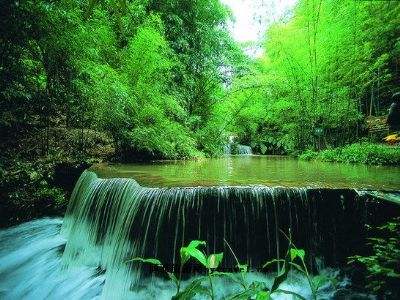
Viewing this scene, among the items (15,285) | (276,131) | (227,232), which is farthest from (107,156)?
(276,131)

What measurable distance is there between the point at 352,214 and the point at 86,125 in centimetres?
894

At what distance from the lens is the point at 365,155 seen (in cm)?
966

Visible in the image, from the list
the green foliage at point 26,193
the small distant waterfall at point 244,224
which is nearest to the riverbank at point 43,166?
the green foliage at point 26,193

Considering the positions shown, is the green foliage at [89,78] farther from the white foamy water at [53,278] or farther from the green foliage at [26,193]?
the white foamy water at [53,278]

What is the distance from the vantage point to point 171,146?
10.5 m

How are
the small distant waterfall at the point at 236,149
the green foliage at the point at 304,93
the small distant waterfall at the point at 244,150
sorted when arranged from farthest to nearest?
the small distant waterfall at the point at 244,150 < the small distant waterfall at the point at 236,149 < the green foliage at the point at 304,93

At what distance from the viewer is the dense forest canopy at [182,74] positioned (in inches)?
257

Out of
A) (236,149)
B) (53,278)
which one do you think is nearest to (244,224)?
(53,278)

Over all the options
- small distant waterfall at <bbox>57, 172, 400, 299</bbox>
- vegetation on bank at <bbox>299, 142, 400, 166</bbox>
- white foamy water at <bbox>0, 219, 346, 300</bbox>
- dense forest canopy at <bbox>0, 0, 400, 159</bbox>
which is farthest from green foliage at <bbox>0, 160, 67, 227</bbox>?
vegetation on bank at <bbox>299, 142, 400, 166</bbox>

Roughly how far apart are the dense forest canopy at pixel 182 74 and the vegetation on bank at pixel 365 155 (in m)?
1.50

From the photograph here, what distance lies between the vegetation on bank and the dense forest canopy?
1499 mm

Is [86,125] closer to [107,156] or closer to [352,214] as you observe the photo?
[107,156]

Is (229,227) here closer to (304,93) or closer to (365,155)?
(365,155)

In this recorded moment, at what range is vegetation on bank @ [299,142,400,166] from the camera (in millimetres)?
8394
